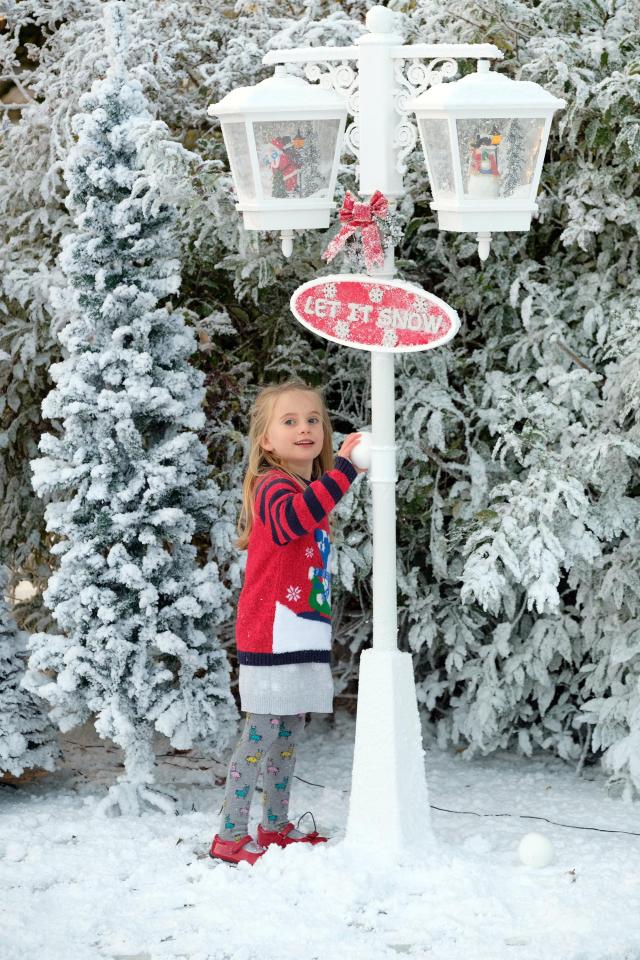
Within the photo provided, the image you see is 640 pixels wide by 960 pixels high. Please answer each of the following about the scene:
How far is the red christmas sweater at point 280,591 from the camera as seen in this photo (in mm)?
4027

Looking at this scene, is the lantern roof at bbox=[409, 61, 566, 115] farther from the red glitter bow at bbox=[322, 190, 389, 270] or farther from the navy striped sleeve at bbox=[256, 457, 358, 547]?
the navy striped sleeve at bbox=[256, 457, 358, 547]

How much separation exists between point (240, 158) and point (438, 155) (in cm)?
56

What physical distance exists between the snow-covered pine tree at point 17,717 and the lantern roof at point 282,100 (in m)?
2.09

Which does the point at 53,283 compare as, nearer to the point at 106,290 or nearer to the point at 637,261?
the point at 106,290

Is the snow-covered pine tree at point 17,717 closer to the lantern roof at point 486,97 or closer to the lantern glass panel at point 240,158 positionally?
the lantern glass panel at point 240,158

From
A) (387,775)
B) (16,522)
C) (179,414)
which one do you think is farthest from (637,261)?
(16,522)

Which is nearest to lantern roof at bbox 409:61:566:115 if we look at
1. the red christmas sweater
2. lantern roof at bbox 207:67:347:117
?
lantern roof at bbox 207:67:347:117

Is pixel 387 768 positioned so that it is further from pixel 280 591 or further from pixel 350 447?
pixel 350 447

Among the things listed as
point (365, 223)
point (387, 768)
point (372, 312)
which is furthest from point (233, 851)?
point (365, 223)

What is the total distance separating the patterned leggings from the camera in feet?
13.5

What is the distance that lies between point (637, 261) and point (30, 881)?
289cm

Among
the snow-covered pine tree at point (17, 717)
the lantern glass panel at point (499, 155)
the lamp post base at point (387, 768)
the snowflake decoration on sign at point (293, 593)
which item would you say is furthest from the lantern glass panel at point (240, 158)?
the snow-covered pine tree at point (17, 717)

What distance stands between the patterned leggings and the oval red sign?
1.16 meters

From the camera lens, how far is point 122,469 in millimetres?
4590
